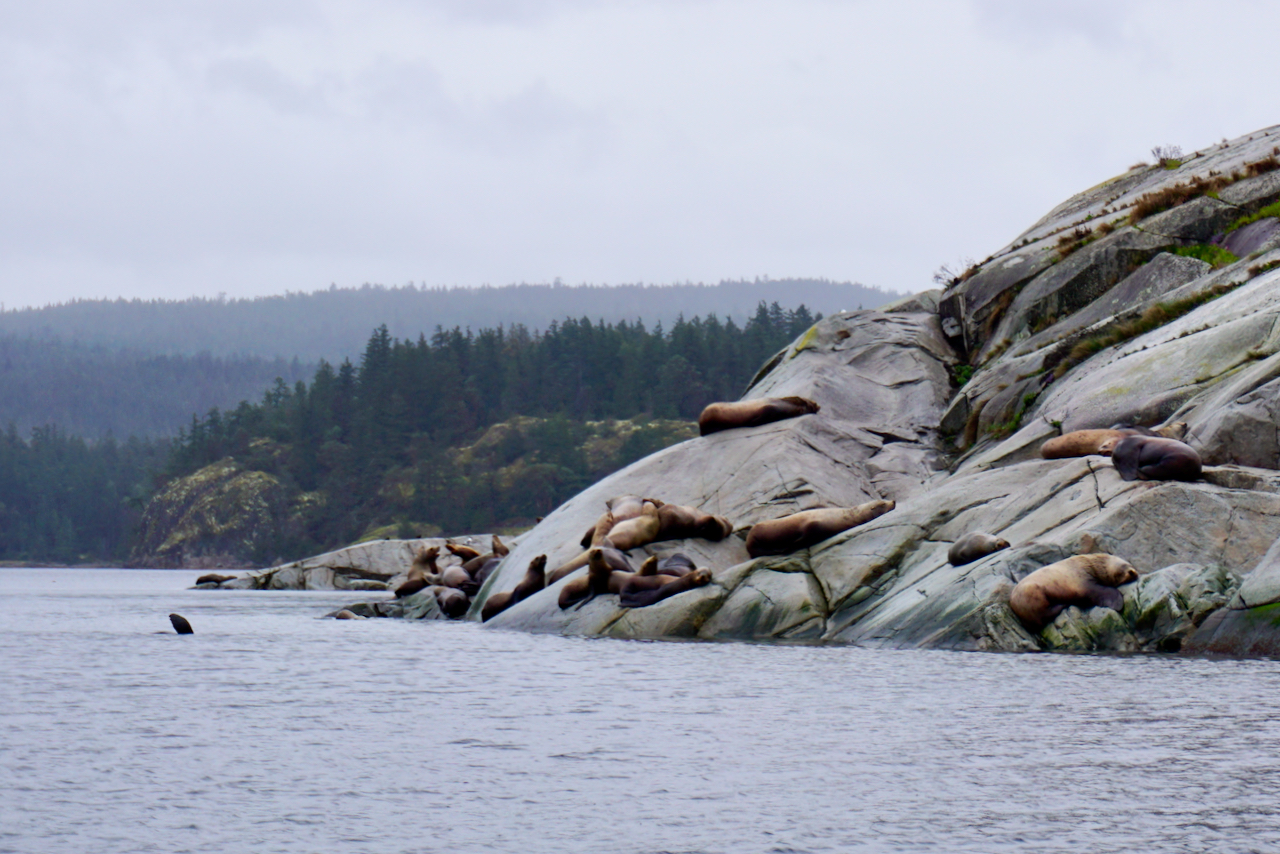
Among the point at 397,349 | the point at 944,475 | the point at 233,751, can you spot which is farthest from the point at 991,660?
the point at 397,349

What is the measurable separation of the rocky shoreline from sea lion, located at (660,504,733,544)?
0.78 feet

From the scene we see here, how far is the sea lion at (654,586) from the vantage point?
22.9m

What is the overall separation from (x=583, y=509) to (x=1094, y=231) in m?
16.1

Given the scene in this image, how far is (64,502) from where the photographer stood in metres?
173

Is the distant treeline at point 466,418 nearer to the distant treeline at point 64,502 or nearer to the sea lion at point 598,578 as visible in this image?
the distant treeline at point 64,502

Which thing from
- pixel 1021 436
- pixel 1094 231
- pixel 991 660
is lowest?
pixel 991 660

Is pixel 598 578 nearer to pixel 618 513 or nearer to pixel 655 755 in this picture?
pixel 618 513

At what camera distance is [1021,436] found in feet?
84.9

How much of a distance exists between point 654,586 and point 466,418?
113627 millimetres

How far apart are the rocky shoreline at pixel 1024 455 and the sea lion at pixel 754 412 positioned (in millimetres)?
268

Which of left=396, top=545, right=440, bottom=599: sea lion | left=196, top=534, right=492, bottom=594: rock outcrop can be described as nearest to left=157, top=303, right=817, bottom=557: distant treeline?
left=196, top=534, right=492, bottom=594: rock outcrop

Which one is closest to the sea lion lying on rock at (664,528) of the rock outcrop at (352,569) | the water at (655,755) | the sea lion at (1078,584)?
the water at (655,755)

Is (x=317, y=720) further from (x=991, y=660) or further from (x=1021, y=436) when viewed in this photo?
(x=1021, y=436)

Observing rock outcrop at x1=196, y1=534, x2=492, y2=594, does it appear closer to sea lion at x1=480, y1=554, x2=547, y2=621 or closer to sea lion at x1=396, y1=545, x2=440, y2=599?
sea lion at x1=396, y1=545, x2=440, y2=599
